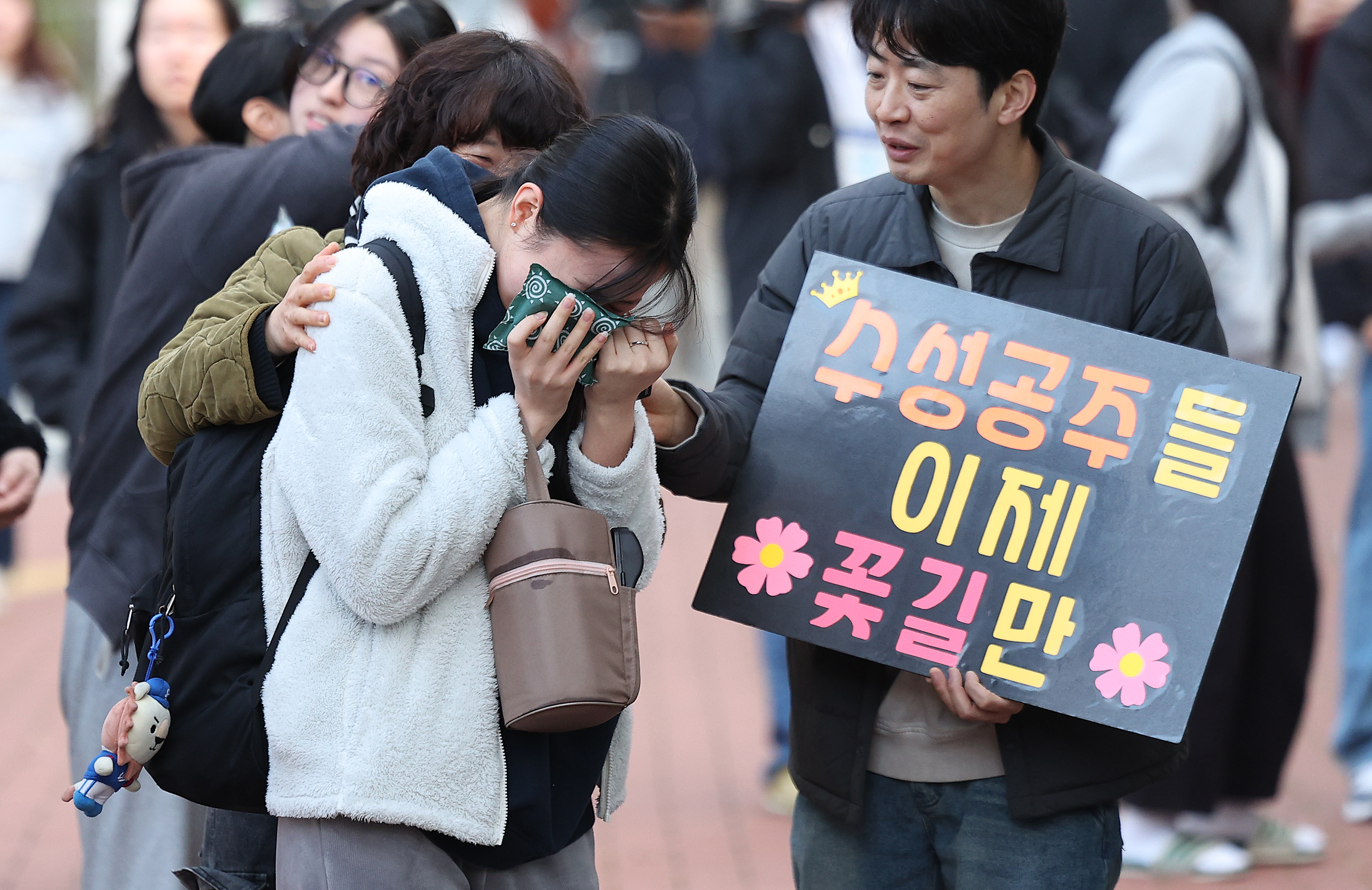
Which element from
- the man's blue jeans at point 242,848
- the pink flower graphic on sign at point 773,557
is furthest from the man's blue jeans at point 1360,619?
the man's blue jeans at point 242,848

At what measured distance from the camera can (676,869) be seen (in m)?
4.47

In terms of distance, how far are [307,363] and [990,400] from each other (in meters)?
1.04

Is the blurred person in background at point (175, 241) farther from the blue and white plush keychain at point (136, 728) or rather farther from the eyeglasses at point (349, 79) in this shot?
the blue and white plush keychain at point (136, 728)

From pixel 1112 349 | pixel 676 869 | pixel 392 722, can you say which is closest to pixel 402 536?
pixel 392 722

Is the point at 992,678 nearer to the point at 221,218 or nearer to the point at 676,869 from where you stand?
the point at 221,218

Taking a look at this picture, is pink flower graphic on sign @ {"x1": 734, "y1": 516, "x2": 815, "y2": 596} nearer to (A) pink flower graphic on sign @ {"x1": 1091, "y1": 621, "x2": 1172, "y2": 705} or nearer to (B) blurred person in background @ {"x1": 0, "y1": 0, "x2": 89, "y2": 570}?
(A) pink flower graphic on sign @ {"x1": 1091, "y1": 621, "x2": 1172, "y2": 705}

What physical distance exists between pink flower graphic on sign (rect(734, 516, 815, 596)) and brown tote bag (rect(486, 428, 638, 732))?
18.1 inches

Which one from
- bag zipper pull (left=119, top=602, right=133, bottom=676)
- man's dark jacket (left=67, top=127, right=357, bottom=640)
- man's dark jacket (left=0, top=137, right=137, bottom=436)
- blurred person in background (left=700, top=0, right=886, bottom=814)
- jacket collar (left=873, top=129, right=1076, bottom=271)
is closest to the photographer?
bag zipper pull (left=119, top=602, right=133, bottom=676)

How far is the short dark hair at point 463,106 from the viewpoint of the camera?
2342 mm

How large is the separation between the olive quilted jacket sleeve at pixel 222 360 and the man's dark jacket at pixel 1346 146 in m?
3.40

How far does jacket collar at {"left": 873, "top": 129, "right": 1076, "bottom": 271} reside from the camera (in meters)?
2.44

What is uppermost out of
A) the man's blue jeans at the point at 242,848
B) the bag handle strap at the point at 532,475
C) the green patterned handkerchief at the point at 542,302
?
the green patterned handkerchief at the point at 542,302

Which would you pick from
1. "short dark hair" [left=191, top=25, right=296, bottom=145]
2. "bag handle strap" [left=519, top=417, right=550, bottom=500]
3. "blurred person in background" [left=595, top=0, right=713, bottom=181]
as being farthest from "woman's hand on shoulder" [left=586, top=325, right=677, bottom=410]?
"blurred person in background" [left=595, top=0, right=713, bottom=181]

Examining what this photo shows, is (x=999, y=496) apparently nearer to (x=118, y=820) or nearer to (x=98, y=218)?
(x=118, y=820)
